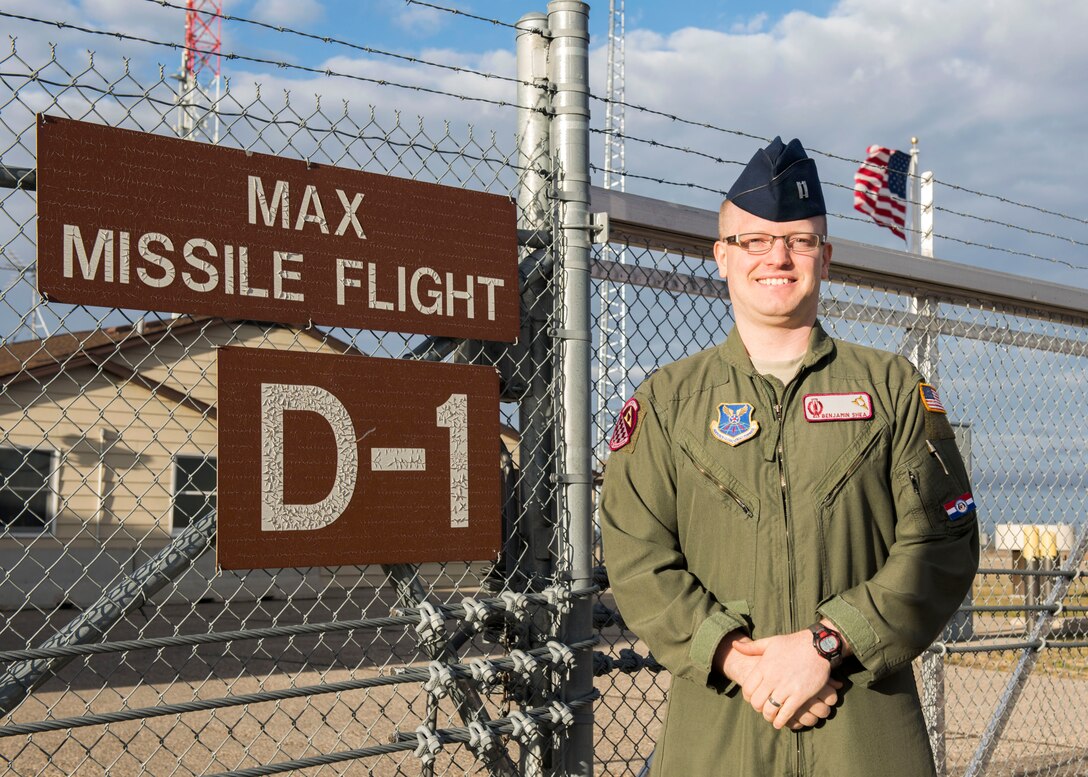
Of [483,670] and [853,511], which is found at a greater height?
[853,511]

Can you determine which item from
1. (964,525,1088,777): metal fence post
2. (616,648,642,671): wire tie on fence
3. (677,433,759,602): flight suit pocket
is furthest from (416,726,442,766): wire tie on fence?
(964,525,1088,777): metal fence post

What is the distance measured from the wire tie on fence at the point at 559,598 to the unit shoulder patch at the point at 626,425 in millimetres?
828

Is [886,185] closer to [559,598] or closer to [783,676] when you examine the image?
[559,598]

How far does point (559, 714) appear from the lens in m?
3.35

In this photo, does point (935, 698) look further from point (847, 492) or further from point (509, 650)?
point (847, 492)

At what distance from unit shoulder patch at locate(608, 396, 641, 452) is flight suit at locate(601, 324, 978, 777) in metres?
0.05

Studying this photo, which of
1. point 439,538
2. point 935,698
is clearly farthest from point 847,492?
point 935,698

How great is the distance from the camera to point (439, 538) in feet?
10.5

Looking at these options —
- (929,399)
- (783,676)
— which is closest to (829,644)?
(783,676)

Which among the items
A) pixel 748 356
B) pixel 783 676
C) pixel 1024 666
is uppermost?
pixel 748 356

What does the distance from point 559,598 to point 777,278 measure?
4.27 ft

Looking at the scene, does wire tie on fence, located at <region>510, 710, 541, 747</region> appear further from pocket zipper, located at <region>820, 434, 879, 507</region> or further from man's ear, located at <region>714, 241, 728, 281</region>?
man's ear, located at <region>714, 241, 728, 281</region>

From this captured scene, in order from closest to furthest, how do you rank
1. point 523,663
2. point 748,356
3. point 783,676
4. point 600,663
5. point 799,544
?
point 783,676
point 799,544
point 748,356
point 523,663
point 600,663

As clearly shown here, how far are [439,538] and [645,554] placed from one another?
0.86 metres
